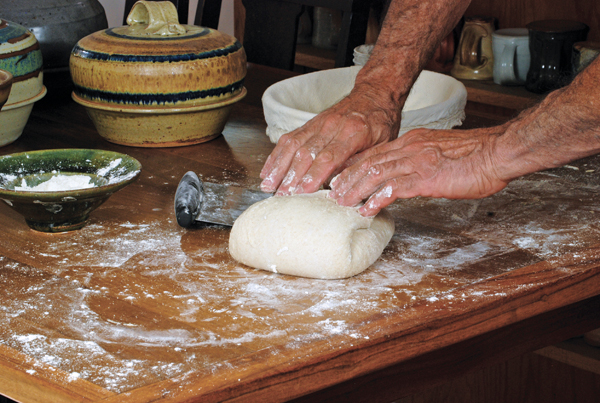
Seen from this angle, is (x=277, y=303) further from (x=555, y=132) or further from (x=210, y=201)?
(x=555, y=132)

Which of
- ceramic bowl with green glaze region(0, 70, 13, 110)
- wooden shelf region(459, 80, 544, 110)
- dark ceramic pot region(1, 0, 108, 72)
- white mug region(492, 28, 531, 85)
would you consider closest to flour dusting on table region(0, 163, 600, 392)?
ceramic bowl with green glaze region(0, 70, 13, 110)

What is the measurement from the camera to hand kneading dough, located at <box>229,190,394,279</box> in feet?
2.84

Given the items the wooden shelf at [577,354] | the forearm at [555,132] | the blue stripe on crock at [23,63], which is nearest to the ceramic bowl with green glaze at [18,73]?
the blue stripe on crock at [23,63]

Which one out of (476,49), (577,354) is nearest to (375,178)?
(577,354)

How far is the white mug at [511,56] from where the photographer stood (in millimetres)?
2182

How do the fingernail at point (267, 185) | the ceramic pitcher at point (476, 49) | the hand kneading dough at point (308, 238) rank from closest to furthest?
1. the hand kneading dough at point (308, 238)
2. the fingernail at point (267, 185)
3. the ceramic pitcher at point (476, 49)

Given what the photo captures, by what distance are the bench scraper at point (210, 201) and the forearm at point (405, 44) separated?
1.08 ft

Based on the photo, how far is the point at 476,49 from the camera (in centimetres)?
237

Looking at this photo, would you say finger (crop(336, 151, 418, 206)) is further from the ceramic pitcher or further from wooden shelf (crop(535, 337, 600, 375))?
the ceramic pitcher

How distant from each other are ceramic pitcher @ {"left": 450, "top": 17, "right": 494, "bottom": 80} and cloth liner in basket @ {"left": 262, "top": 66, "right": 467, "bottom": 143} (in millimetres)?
1001

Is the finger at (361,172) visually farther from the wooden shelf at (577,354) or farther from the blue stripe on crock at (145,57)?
the wooden shelf at (577,354)

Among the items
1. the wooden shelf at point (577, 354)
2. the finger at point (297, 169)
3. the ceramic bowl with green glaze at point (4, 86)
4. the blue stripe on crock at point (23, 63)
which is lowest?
the wooden shelf at point (577, 354)

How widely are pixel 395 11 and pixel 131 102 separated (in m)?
0.59

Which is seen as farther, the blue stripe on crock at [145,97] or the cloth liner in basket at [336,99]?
the blue stripe on crock at [145,97]
